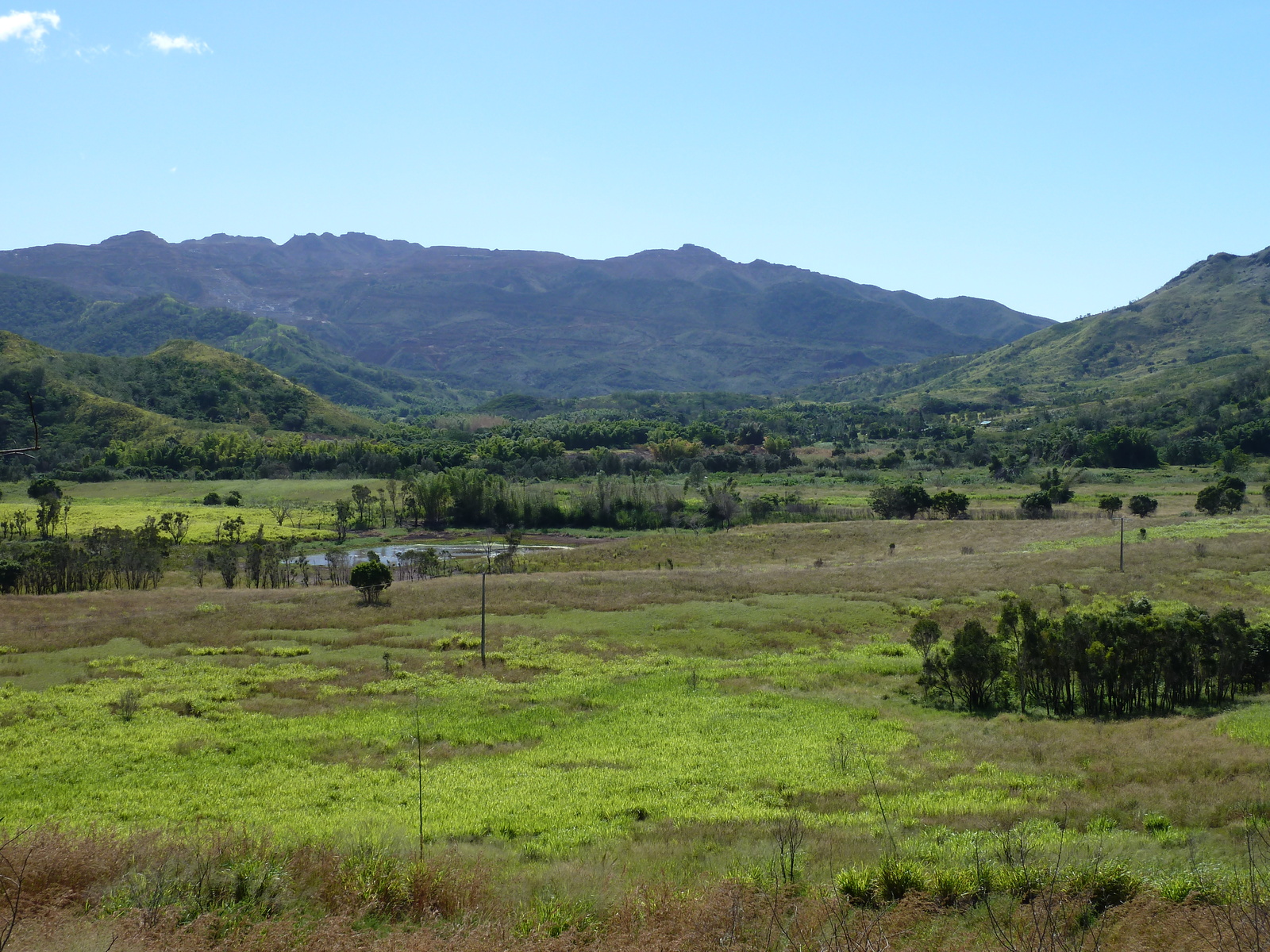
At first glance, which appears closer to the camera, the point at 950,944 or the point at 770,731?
the point at 950,944

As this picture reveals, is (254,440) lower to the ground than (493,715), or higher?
higher

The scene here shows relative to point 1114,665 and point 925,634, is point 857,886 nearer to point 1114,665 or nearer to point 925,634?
point 1114,665

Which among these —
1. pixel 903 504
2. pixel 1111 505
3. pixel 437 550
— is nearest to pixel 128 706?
pixel 437 550

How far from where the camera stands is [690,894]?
11852mm

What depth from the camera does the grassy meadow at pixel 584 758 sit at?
11.6 m

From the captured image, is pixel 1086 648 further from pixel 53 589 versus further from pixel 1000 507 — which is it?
pixel 1000 507

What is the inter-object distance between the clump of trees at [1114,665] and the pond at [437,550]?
58.3m

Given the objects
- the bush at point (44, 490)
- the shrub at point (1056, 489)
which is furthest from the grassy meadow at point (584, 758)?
the bush at point (44, 490)

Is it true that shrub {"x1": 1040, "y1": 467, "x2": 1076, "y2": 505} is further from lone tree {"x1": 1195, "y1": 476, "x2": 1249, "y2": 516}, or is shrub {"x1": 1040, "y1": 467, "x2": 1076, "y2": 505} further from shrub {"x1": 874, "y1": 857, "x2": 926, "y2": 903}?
shrub {"x1": 874, "y1": 857, "x2": 926, "y2": 903}

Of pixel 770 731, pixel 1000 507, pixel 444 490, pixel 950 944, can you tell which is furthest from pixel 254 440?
pixel 950 944

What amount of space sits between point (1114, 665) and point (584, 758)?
15.9 m

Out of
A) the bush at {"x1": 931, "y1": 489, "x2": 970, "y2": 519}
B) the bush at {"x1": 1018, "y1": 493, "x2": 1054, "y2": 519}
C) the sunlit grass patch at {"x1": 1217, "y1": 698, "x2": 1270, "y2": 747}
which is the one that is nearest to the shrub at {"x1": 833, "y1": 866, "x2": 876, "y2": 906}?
the sunlit grass patch at {"x1": 1217, "y1": 698, "x2": 1270, "y2": 747}

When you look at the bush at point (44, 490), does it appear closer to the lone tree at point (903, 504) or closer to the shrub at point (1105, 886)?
the lone tree at point (903, 504)

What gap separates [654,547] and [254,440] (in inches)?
4890
